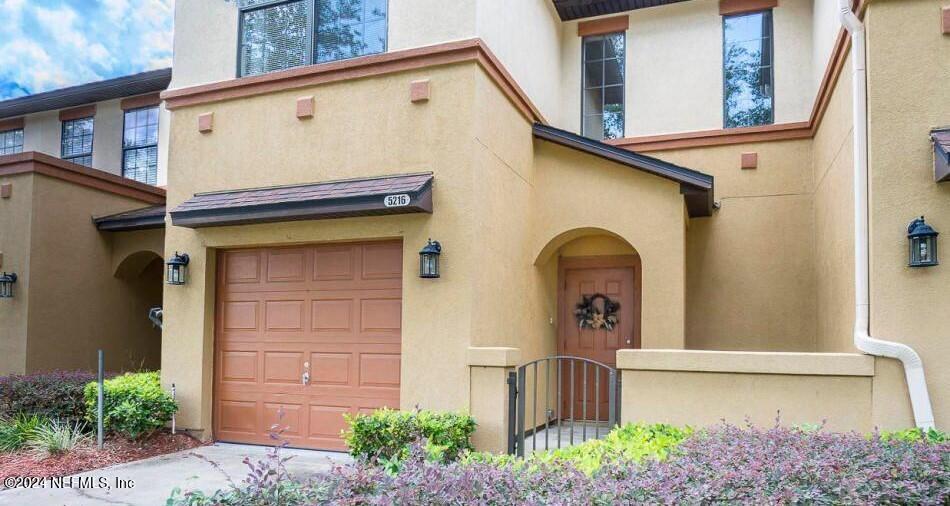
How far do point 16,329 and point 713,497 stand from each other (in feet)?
35.2

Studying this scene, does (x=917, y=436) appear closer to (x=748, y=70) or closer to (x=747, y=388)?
(x=747, y=388)

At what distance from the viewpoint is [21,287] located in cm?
1064

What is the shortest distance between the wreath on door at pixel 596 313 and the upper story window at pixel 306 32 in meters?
4.54

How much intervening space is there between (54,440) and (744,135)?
31.5ft

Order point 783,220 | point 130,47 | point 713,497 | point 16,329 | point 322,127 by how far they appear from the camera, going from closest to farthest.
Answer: point 713,497 → point 322,127 → point 783,220 → point 16,329 → point 130,47

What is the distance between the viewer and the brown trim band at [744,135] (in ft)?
28.7

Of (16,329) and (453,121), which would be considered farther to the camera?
(16,329)

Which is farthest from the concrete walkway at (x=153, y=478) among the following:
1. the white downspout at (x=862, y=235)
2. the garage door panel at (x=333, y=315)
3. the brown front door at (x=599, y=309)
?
the white downspout at (x=862, y=235)

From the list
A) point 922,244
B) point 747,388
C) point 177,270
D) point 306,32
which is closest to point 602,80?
point 306,32

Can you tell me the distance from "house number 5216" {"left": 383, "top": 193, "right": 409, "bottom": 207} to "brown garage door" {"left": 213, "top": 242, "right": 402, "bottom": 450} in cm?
89

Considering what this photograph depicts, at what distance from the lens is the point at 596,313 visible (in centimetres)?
1013

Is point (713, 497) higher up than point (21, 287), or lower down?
lower down

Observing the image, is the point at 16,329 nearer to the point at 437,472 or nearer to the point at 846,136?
the point at 437,472

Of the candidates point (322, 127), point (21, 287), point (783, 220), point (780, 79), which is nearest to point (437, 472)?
point (322, 127)
